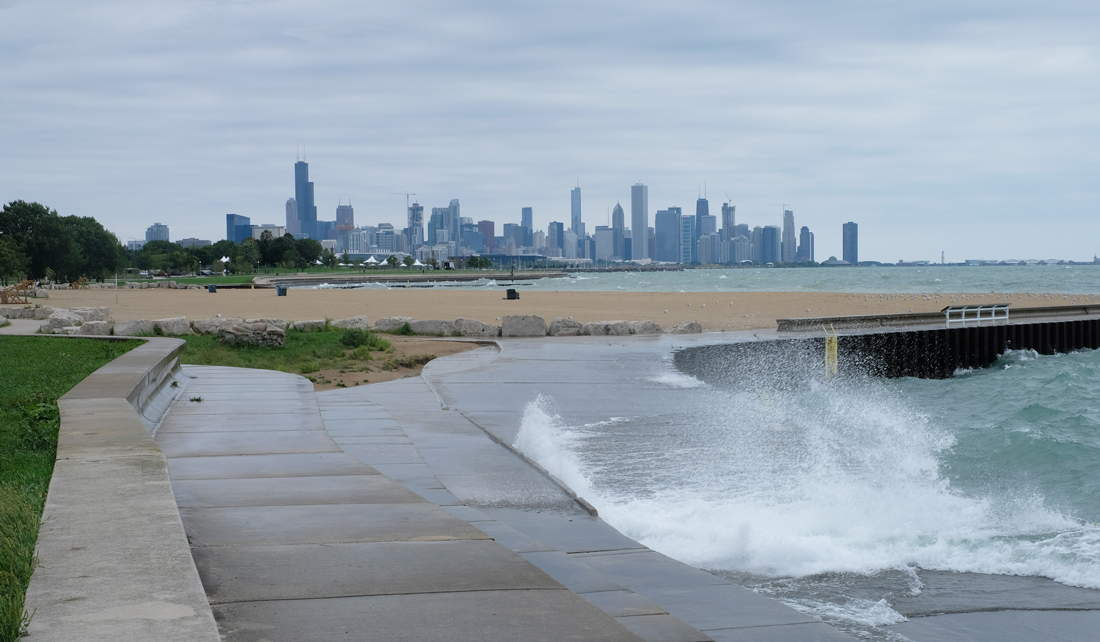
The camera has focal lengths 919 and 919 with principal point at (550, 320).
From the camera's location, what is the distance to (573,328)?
28.7 meters

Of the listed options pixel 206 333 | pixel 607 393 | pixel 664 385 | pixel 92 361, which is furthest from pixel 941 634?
pixel 206 333

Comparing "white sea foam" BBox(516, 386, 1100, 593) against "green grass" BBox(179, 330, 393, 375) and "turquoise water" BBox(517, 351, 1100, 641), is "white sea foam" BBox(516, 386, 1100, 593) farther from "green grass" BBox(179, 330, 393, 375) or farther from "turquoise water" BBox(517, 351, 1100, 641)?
"green grass" BBox(179, 330, 393, 375)

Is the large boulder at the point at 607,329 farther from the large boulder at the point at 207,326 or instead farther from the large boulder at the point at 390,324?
the large boulder at the point at 207,326

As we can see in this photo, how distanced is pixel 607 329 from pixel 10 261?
8426 cm

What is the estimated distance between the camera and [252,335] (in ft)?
70.2

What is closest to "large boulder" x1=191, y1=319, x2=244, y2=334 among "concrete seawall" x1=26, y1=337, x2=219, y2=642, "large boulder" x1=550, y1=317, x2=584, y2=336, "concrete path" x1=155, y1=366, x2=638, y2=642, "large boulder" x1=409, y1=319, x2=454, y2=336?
"large boulder" x1=409, y1=319, x2=454, y2=336

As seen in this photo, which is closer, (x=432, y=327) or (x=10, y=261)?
(x=432, y=327)

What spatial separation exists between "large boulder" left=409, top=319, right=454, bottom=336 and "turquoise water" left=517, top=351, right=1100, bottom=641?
34.5 feet

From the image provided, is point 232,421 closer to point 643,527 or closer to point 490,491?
point 490,491

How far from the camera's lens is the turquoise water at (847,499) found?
786 centimetres

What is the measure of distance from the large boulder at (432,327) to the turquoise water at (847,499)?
10.5 metres

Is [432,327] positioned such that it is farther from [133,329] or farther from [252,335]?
[133,329]


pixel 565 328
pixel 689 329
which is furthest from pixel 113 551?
pixel 689 329

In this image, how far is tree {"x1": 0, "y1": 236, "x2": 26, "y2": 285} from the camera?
91000 millimetres
